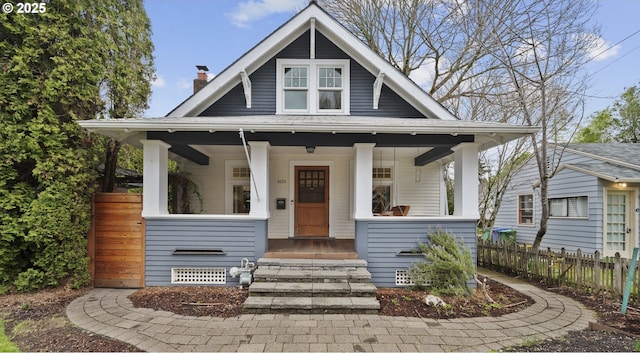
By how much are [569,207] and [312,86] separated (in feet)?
31.9

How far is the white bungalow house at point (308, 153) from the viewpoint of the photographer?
18.1 ft

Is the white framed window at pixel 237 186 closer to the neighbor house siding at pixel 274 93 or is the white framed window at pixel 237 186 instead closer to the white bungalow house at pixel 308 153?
the white bungalow house at pixel 308 153

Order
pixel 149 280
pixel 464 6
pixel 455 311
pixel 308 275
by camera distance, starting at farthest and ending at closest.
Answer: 1. pixel 464 6
2. pixel 149 280
3. pixel 308 275
4. pixel 455 311

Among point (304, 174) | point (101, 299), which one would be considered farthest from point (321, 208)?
point (101, 299)

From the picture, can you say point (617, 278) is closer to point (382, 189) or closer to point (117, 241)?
point (382, 189)

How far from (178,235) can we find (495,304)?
5656mm

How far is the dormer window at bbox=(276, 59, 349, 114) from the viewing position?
23.3 ft

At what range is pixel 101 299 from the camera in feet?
Result: 15.8

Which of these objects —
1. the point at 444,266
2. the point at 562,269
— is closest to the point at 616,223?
the point at 562,269

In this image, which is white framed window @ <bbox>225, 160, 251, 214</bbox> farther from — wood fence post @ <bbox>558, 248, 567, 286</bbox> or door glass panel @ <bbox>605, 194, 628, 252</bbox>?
door glass panel @ <bbox>605, 194, 628, 252</bbox>

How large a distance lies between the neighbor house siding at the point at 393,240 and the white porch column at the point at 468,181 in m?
0.24

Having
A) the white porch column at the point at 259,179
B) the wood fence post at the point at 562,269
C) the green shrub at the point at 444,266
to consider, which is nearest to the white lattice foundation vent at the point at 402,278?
the green shrub at the point at 444,266

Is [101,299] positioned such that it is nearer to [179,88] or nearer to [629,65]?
[179,88]

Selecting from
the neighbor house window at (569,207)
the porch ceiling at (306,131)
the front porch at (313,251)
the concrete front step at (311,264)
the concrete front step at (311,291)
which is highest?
the porch ceiling at (306,131)
